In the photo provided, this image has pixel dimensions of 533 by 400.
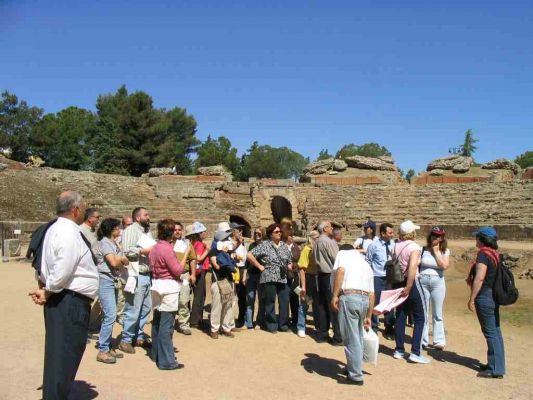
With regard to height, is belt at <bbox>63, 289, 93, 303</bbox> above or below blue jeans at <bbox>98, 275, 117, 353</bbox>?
above

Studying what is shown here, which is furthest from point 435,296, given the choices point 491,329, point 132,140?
point 132,140

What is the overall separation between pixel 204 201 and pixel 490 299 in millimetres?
22638

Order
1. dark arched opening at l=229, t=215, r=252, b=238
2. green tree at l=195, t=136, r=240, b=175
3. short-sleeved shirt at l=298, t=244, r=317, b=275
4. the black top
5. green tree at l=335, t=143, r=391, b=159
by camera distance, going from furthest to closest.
Answer: green tree at l=335, t=143, r=391, b=159
green tree at l=195, t=136, r=240, b=175
dark arched opening at l=229, t=215, r=252, b=238
short-sleeved shirt at l=298, t=244, r=317, b=275
the black top

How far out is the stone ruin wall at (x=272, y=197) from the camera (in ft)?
66.3

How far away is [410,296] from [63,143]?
40.8m

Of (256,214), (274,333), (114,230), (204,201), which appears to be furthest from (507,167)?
(114,230)

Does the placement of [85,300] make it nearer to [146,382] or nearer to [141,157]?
[146,382]

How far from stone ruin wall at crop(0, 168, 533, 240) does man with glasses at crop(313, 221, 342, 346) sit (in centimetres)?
1335

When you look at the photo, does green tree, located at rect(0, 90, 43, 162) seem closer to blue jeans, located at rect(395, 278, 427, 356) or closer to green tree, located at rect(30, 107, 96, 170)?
green tree, located at rect(30, 107, 96, 170)

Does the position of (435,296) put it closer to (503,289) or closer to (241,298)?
(503,289)

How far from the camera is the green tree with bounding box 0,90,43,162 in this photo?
37312 millimetres

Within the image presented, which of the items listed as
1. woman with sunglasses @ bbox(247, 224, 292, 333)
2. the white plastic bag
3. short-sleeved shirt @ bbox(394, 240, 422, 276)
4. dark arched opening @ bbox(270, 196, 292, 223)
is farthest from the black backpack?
dark arched opening @ bbox(270, 196, 292, 223)

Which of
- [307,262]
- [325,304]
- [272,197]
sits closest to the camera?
[325,304]

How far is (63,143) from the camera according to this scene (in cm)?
4066
